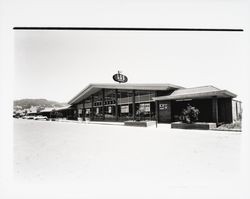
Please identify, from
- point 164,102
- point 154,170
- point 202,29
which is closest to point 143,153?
point 154,170

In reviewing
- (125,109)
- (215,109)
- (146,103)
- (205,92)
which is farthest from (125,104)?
(205,92)

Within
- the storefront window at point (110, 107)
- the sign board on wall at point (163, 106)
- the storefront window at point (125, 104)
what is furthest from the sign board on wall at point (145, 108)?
the storefront window at point (110, 107)

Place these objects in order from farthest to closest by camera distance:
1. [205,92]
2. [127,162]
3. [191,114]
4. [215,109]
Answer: [215,109], [191,114], [205,92], [127,162]

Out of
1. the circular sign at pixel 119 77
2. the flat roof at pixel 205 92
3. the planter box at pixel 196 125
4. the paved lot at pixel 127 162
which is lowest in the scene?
the paved lot at pixel 127 162

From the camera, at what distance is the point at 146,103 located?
9.58 meters

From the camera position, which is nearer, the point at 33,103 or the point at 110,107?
the point at 33,103

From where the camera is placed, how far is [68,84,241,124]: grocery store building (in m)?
6.34

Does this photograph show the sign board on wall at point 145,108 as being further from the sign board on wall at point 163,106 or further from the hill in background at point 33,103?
the hill in background at point 33,103

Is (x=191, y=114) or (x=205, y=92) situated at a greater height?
(x=205, y=92)

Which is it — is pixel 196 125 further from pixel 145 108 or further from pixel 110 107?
pixel 110 107

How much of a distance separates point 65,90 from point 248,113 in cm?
414

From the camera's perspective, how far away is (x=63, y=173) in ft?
12.0

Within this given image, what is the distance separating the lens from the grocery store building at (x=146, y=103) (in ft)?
20.8
